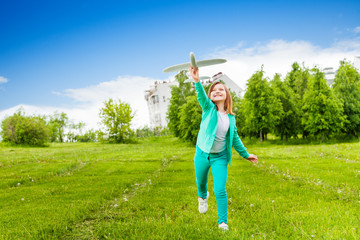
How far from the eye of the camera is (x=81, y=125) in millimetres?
94000

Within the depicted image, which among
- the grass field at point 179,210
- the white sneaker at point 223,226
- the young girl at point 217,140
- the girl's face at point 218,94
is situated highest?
the girl's face at point 218,94

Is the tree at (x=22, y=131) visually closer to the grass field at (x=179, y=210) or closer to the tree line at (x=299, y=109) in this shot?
the tree line at (x=299, y=109)

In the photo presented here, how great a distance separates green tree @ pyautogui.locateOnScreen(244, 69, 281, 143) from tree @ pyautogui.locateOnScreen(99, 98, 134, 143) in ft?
93.7

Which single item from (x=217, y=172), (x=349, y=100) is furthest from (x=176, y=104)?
(x=217, y=172)

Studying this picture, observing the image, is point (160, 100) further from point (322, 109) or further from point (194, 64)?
point (194, 64)

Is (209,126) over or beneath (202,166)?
over

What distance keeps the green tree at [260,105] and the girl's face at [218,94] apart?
1173 inches

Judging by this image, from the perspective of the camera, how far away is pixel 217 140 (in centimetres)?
507

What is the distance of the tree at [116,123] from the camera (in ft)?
181

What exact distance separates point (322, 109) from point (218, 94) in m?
32.3

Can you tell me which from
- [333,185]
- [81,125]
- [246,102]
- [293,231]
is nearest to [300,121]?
[246,102]

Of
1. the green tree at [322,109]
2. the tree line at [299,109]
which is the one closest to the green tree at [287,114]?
the tree line at [299,109]

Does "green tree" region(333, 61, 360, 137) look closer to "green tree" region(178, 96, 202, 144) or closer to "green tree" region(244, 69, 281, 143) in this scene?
"green tree" region(244, 69, 281, 143)

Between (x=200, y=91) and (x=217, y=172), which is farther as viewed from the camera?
(x=200, y=91)
